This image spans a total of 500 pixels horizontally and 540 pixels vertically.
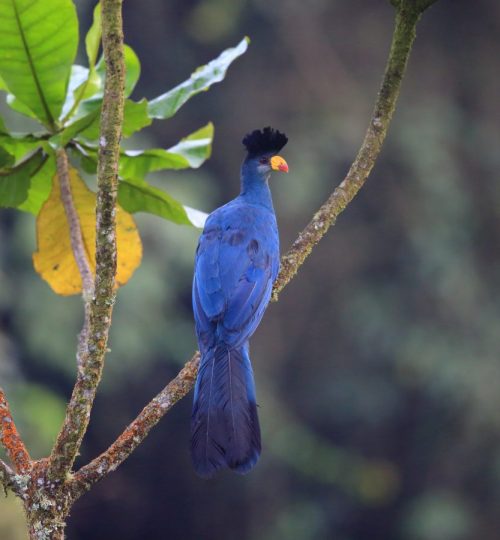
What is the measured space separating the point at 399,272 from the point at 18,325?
432 centimetres

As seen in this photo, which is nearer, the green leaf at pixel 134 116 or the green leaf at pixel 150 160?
the green leaf at pixel 134 116

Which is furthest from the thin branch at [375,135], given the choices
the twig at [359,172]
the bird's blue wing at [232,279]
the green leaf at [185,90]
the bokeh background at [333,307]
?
the bokeh background at [333,307]

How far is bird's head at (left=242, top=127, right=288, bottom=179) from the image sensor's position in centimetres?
354

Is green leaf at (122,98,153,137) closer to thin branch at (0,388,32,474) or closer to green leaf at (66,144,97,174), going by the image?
green leaf at (66,144,97,174)

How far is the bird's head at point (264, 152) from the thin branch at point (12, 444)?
5.58 ft

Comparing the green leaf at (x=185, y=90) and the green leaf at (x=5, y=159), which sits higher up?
the green leaf at (x=185, y=90)

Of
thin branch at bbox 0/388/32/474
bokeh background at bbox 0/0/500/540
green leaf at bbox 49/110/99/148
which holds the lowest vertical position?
thin branch at bbox 0/388/32/474

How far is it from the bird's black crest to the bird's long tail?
1.01 meters

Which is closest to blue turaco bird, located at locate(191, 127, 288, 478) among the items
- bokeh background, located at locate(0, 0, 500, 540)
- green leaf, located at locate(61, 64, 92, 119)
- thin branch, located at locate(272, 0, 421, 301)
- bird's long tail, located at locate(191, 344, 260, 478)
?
bird's long tail, located at locate(191, 344, 260, 478)

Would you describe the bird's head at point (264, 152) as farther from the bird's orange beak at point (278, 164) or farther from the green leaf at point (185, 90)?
the green leaf at point (185, 90)

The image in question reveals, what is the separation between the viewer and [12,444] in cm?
210

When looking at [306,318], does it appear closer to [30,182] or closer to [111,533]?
[111,533]

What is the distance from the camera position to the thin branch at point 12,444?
2045 mm

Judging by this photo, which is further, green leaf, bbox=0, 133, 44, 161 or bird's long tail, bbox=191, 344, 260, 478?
green leaf, bbox=0, 133, 44, 161
